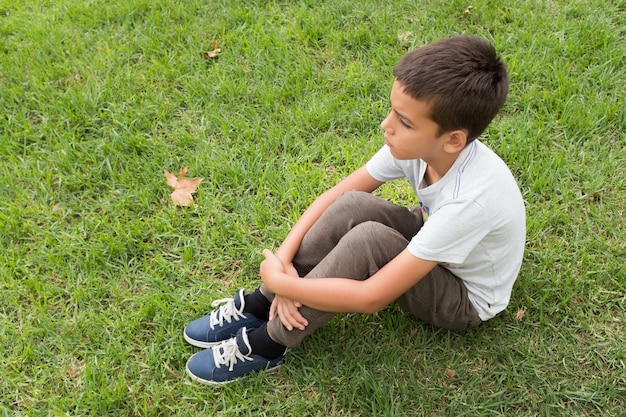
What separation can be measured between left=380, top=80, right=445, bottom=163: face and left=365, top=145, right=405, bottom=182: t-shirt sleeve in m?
0.27

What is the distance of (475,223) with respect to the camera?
1778 mm

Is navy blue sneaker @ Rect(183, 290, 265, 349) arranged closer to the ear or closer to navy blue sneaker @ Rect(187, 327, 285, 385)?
navy blue sneaker @ Rect(187, 327, 285, 385)

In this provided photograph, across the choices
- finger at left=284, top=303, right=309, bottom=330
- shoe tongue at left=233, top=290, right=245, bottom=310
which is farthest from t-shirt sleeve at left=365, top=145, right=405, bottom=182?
shoe tongue at left=233, top=290, right=245, bottom=310

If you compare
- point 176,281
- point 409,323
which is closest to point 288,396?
point 409,323

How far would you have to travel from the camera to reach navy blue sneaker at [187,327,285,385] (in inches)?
85.5

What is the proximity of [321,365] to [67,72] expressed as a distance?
7.67 ft

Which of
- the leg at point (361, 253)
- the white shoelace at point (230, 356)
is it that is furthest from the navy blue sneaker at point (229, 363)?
the leg at point (361, 253)

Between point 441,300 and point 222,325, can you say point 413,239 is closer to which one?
point 441,300

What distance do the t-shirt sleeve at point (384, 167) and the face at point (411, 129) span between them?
0.87 feet

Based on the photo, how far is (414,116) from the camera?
5.83 feet

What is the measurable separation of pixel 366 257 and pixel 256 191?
3.57 ft

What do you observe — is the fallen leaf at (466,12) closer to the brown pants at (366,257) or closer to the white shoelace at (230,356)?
the brown pants at (366,257)

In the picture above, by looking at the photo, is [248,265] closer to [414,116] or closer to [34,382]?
[34,382]

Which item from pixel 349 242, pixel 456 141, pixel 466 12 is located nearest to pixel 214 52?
pixel 466 12
